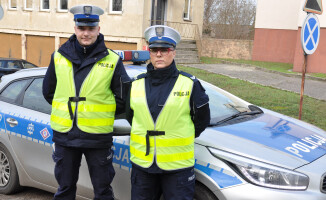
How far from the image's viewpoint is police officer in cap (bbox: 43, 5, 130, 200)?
291 cm

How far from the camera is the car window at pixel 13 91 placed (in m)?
4.12

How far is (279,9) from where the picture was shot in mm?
22859

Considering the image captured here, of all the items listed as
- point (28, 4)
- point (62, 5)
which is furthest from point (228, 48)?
point (28, 4)

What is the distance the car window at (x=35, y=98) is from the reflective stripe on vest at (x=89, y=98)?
90 centimetres

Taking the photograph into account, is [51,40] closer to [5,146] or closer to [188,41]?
[188,41]

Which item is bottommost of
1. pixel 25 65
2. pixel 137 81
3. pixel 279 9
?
pixel 25 65

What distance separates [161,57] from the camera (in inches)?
104

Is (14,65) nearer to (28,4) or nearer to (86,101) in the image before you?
(28,4)

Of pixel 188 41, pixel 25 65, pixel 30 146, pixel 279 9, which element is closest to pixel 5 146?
pixel 30 146

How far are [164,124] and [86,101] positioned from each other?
0.71m

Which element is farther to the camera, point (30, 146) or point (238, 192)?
point (30, 146)

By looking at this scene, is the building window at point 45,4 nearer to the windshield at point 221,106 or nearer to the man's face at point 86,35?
the windshield at point 221,106

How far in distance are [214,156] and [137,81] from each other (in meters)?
0.80

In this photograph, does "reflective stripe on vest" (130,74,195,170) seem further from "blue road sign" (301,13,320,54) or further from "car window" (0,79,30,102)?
"blue road sign" (301,13,320,54)
